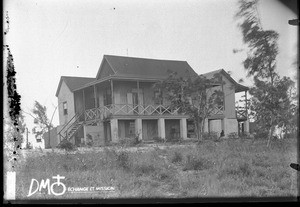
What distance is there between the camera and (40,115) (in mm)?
2918

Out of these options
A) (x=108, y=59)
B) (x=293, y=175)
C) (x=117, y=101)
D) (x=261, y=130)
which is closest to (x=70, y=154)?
(x=117, y=101)

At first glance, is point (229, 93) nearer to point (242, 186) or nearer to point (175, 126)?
point (175, 126)

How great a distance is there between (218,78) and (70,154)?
1.52 meters

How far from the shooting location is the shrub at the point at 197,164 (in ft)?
9.68

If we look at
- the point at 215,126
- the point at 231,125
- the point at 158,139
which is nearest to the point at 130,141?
the point at 158,139

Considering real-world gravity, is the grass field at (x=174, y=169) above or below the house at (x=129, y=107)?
below

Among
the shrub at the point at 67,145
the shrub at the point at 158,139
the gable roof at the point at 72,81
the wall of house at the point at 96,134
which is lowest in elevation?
the shrub at the point at 67,145

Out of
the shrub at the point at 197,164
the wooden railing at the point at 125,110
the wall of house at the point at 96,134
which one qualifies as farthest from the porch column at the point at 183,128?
the wall of house at the point at 96,134

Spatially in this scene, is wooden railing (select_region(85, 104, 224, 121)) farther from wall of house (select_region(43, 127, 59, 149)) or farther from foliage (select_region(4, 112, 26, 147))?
foliage (select_region(4, 112, 26, 147))

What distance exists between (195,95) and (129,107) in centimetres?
62

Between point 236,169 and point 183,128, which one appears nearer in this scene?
point 236,169

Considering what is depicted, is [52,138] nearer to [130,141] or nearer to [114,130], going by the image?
[114,130]

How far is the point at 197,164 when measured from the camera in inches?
117

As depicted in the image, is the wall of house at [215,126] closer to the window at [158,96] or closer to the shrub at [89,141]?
the window at [158,96]
